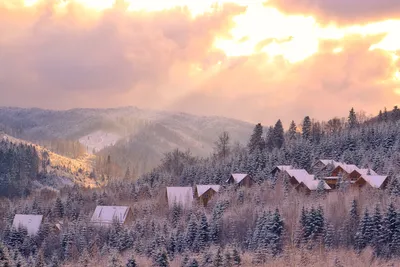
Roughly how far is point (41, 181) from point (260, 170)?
10706cm

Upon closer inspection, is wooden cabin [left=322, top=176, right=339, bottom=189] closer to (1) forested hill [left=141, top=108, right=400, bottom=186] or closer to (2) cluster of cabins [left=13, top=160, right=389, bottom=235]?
(2) cluster of cabins [left=13, top=160, right=389, bottom=235]

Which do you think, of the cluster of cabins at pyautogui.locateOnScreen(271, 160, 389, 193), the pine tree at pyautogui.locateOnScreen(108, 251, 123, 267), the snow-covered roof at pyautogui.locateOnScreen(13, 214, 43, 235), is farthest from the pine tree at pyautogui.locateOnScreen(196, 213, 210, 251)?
the snow-covered roof at pyautogui.locateOnScreen(13, 214, 43, 235)

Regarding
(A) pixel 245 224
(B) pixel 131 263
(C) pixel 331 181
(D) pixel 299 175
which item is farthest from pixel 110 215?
(C) pixel 331 181

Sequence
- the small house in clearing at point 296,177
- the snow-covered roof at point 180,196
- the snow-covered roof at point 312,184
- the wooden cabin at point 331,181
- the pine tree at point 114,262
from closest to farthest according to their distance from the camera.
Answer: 1. the pine tree at point 114,262
2. the snow-covered roof at point 312,184
3. the small house in clearing at point 296,177
4. the wooden cabin at point 331,181
5. the snow-covered roof at point 180,196

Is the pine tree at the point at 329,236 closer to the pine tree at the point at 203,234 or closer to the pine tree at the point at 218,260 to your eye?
the pine tree at the point at 218,260

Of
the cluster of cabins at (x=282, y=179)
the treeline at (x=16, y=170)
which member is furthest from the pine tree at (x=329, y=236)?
the treeline at (x=16, y=170)

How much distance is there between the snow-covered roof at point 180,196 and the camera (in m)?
78.2

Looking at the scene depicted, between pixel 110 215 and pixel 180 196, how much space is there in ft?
34.7

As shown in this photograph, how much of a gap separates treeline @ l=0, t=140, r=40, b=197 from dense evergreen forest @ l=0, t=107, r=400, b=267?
53.4 meters

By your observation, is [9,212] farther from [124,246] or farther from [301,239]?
[301,239]

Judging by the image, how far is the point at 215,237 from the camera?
6209cm

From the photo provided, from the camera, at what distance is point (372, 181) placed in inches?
2822

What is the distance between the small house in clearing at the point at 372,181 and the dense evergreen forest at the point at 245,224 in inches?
116

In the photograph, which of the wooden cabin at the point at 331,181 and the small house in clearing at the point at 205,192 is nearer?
the wooden cabin at the point at 331,181
